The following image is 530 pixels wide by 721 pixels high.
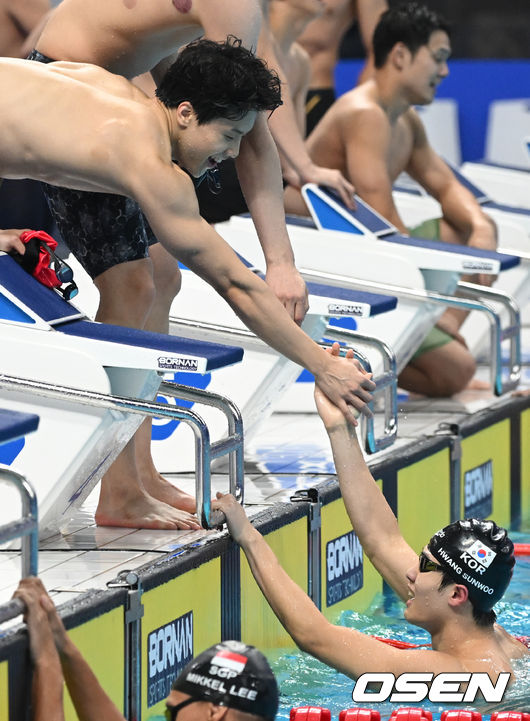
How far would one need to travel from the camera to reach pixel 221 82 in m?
3.32

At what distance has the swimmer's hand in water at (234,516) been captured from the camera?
12.0ft

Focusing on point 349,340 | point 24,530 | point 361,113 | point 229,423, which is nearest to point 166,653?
point 229,423

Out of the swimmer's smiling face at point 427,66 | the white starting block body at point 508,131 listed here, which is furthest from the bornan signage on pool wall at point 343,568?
the white starting block body at point 508,131

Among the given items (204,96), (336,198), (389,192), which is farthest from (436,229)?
(204,96)

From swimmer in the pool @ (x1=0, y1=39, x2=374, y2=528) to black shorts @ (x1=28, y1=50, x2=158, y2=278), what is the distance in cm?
38

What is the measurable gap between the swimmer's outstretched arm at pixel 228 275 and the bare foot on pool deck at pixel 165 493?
82 cm

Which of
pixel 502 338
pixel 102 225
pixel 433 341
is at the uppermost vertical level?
pixel 102 225

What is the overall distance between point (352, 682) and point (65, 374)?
1.03 m

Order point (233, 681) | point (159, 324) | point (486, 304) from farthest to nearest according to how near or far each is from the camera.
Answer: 1. point (486, 304)
2. point (159, 324)
3. point (233, 681)

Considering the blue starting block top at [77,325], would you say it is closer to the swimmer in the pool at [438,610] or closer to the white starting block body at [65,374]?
the white starting block body at [65,374]

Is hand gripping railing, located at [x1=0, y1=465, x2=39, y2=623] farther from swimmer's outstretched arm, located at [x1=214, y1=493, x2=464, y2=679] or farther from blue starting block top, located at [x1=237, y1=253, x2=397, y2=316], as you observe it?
blue starting block top, located at [x1=237, y1=253, x2=397, y2=316]

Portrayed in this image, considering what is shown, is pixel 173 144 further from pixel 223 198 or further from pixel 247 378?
pixel 223 198

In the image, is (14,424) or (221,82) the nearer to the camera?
Answer: (14,424)

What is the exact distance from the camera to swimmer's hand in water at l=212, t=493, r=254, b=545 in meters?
3.65
